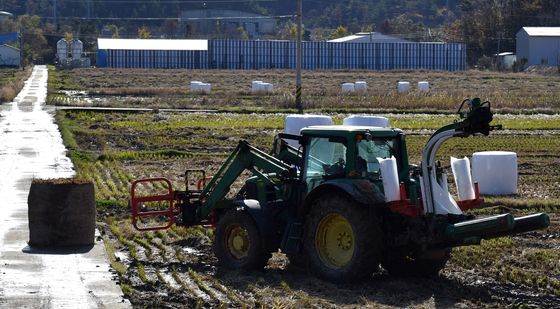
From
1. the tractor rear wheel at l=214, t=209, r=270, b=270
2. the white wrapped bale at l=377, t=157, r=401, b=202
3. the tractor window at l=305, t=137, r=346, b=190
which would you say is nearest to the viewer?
the white wrapped bale at l=377, t=157, r=401, b=202

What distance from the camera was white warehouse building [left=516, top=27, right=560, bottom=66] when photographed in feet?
365

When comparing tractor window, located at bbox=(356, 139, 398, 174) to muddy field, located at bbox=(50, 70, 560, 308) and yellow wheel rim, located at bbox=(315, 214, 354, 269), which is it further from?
muddy field, located at bbox=(50, 70, 560, 308)

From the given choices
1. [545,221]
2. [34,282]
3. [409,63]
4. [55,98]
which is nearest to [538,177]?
[545,221]

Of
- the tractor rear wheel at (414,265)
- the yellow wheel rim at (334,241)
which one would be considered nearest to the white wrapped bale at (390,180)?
the yellow wheel rim at (334,241)

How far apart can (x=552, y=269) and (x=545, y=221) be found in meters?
1.95

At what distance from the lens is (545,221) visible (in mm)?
12883

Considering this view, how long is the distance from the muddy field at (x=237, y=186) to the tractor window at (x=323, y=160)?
4.27 feet

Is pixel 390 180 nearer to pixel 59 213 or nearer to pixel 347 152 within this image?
pixel 347 152

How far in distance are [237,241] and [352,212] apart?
2409 mm

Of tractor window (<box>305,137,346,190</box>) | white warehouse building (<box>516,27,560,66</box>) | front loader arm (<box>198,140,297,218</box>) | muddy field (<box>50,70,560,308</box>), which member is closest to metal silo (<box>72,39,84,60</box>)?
white warehouse building (<box>516,27,560,66</box>)

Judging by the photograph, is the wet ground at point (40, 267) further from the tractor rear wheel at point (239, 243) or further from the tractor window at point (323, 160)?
the tractor window at point (323, 160)

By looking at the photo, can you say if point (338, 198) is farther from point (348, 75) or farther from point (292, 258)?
point (348, 75)

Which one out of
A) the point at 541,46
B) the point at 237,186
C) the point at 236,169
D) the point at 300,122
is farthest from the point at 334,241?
the point at 541,46

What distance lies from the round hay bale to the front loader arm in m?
1.99
